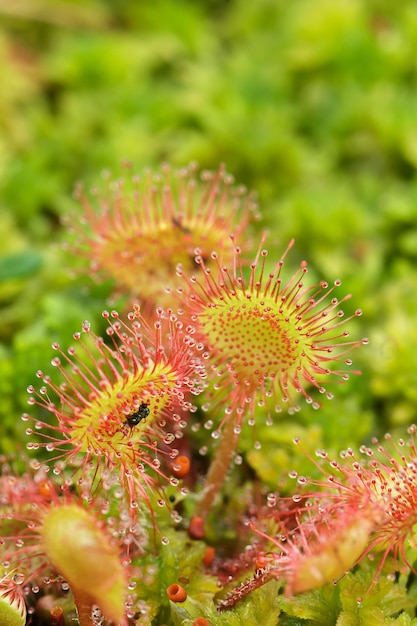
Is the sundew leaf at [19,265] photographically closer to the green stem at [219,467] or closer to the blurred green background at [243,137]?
the blurred green background at [243,137]

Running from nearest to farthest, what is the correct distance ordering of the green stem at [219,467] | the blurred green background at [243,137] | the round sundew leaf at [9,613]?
1. the round sundew leaf at [9,613]
2. the green stem at [219,467]
3. the blurred green background at [243,137]

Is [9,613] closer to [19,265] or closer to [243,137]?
[19,265]

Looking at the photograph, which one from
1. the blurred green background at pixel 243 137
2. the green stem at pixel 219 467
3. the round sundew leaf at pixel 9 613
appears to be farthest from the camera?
the blurred green background at pixel 243 137

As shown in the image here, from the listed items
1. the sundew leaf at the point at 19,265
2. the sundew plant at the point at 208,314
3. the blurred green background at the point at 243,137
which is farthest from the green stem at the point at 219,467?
the sundew leaf at the point at 19,265

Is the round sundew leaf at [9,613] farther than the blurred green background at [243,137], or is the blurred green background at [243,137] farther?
the blurred green background at [243,137]

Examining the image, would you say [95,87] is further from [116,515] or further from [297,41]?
[116,515]

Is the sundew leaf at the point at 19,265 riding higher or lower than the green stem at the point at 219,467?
higher

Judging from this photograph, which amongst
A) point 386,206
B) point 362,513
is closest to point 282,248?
point 386,206
